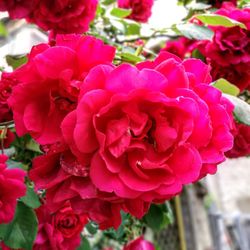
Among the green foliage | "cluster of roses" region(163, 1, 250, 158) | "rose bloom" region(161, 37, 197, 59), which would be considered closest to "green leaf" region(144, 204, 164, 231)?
the green foliage

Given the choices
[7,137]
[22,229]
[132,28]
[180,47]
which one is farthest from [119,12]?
[22,229]

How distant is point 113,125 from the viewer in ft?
1.60

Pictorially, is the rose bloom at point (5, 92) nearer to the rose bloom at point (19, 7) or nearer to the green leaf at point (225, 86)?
the rose bloom at point (19, 7)

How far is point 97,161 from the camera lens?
1.61 feet

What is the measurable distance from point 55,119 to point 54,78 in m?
0.04

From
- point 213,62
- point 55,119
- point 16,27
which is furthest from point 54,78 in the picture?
point 16,27

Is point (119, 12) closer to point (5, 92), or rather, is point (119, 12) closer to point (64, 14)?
point (64, 14)

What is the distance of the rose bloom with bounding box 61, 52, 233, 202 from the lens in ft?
1.59

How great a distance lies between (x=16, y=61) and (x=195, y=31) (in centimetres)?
37

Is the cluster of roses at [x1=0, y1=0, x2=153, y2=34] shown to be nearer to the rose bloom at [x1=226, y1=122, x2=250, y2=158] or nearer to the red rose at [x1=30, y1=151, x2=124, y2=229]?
the rose bloom at [x1=226, y1=122, x2=250, y2=158]

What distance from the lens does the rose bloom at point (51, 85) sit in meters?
0.53

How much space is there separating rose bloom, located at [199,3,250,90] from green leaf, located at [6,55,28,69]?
35 cm

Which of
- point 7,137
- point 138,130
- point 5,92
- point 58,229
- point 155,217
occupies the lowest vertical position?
point 155,217

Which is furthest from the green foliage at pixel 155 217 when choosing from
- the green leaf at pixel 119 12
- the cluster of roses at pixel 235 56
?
the green leaf at pixel 119 12
